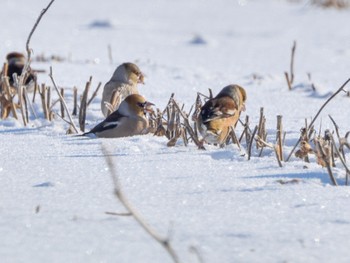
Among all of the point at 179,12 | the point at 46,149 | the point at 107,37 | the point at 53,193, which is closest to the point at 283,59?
the point at 107,37

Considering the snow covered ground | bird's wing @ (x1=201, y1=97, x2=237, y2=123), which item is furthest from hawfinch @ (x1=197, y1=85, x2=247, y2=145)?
the snow covered ground

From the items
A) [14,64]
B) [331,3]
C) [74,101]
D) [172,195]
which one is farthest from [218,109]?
[331,3]

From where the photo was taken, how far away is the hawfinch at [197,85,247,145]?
566 cm

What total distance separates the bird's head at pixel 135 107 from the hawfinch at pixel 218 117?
1.22 feet

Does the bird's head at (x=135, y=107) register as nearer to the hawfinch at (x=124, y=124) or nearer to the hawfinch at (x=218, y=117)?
the hawfinch at (x=124, y=124)

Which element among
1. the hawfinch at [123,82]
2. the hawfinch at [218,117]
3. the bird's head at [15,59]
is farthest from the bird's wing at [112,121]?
the bird's head at [15,59]

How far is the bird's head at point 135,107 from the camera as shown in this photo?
5.79m

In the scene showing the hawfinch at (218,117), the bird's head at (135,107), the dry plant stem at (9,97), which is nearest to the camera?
the hawfinch at (218,117)

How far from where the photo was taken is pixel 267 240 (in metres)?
2.97

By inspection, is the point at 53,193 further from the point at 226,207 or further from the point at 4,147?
the point at 4,147

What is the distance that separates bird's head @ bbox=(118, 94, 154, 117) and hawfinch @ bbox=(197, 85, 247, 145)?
0.37 metres

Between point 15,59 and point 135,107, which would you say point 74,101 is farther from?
point 15,59

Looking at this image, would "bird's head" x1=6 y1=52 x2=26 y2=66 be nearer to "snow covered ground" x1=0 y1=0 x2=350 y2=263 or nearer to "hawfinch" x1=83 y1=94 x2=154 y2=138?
"snow covered ground" x1=0 y1=0 x2=350 y2=263

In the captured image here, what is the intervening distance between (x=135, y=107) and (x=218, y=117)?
1.82ft
